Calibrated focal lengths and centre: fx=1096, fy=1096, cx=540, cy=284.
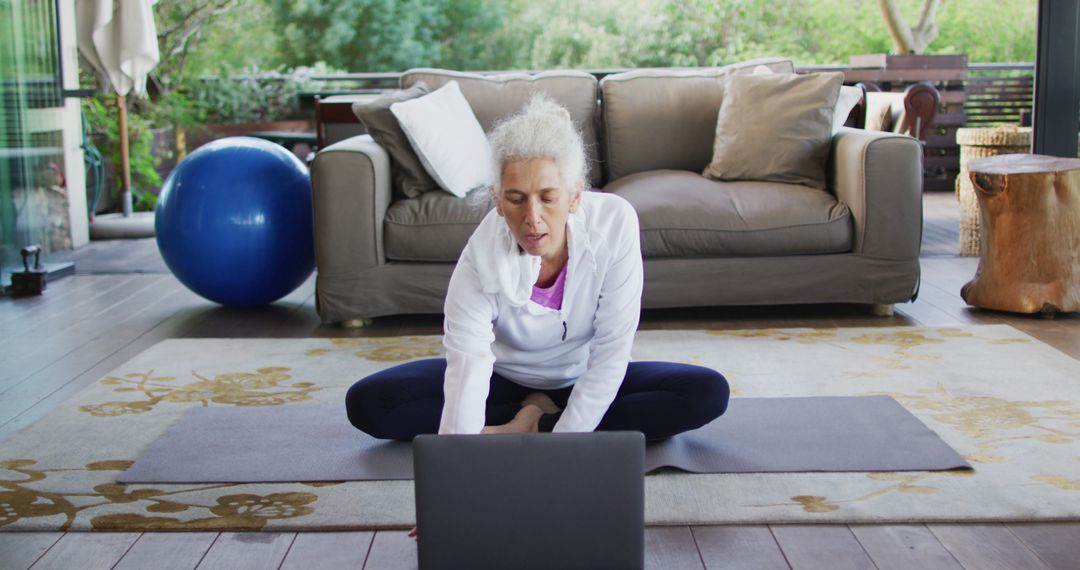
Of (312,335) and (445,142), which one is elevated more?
(445,142)

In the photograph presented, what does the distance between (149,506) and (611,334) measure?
96cm

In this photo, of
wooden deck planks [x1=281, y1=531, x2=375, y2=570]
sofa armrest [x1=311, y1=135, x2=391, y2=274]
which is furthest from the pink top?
sofa armrest [x1=311, y1=135, x2=391, y2=274]

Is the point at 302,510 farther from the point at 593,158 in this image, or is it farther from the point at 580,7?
the point at 580,7

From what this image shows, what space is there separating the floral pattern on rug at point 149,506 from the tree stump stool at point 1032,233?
2.56 m

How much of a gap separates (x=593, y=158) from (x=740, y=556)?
8.30 feet

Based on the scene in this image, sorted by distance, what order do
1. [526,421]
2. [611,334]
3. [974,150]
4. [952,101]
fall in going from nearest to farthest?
1. [611,334]
2. [526,421]
3. [974,150]
4. [952,101]

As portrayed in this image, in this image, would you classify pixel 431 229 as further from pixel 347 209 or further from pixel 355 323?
pixel 355 323

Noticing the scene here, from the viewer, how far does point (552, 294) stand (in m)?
2.12

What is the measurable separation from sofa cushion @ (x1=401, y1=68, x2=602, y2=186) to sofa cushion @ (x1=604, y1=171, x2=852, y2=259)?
580 millimetres

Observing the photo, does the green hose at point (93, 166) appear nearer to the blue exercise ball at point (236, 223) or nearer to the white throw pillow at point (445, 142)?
the blue exercise ball at point (236, 223)

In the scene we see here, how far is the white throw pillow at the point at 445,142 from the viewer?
377 centimetres

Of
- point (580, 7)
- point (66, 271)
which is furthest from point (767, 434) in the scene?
point (580, 7)

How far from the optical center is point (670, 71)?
14.4 ft

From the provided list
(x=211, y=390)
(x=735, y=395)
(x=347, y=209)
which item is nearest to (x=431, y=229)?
(x=347, y=209)
